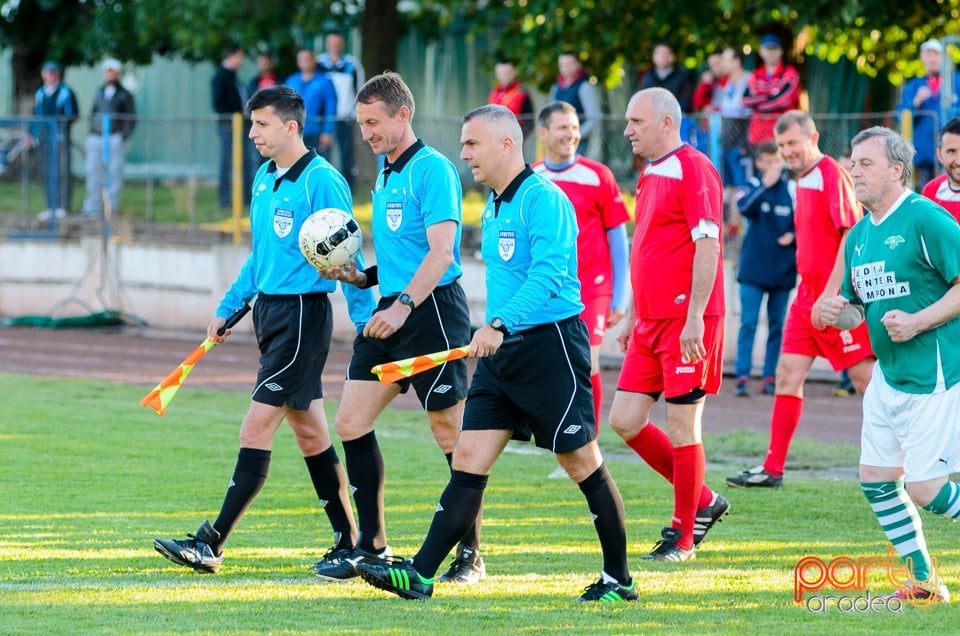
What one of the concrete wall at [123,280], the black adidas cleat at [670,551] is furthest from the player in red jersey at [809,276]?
the concrete wall at [123,280]

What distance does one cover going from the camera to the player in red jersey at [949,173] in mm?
7453

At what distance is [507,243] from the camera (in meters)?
6.10

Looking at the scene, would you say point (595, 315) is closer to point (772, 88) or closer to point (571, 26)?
point (772, 88)

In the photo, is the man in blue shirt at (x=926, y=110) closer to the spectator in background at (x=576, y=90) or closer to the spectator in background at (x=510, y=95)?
the spectator in background at (x=576, y=90)

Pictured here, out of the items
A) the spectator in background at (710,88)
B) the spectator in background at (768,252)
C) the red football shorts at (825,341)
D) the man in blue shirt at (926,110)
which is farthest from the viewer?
the spectator in background at (710,88)

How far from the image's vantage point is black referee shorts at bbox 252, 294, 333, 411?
684 cm

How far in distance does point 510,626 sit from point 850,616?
138cm

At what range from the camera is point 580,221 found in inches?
356

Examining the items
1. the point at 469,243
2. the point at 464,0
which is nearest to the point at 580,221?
the point at 469,243

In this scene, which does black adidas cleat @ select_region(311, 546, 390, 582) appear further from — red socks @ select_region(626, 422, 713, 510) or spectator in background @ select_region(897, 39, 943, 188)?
spectator in background @ select_region(897, 39, 943, 188)

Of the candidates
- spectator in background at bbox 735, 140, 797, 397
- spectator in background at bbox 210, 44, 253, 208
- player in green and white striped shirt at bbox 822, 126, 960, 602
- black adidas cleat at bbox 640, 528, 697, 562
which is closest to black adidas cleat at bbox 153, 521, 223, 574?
black adidas cleat at bbox 640, 528, 697, 562

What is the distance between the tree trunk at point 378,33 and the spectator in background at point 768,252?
10639 mm

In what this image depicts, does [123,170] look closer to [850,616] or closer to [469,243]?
[469,243]

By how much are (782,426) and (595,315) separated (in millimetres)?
1333
